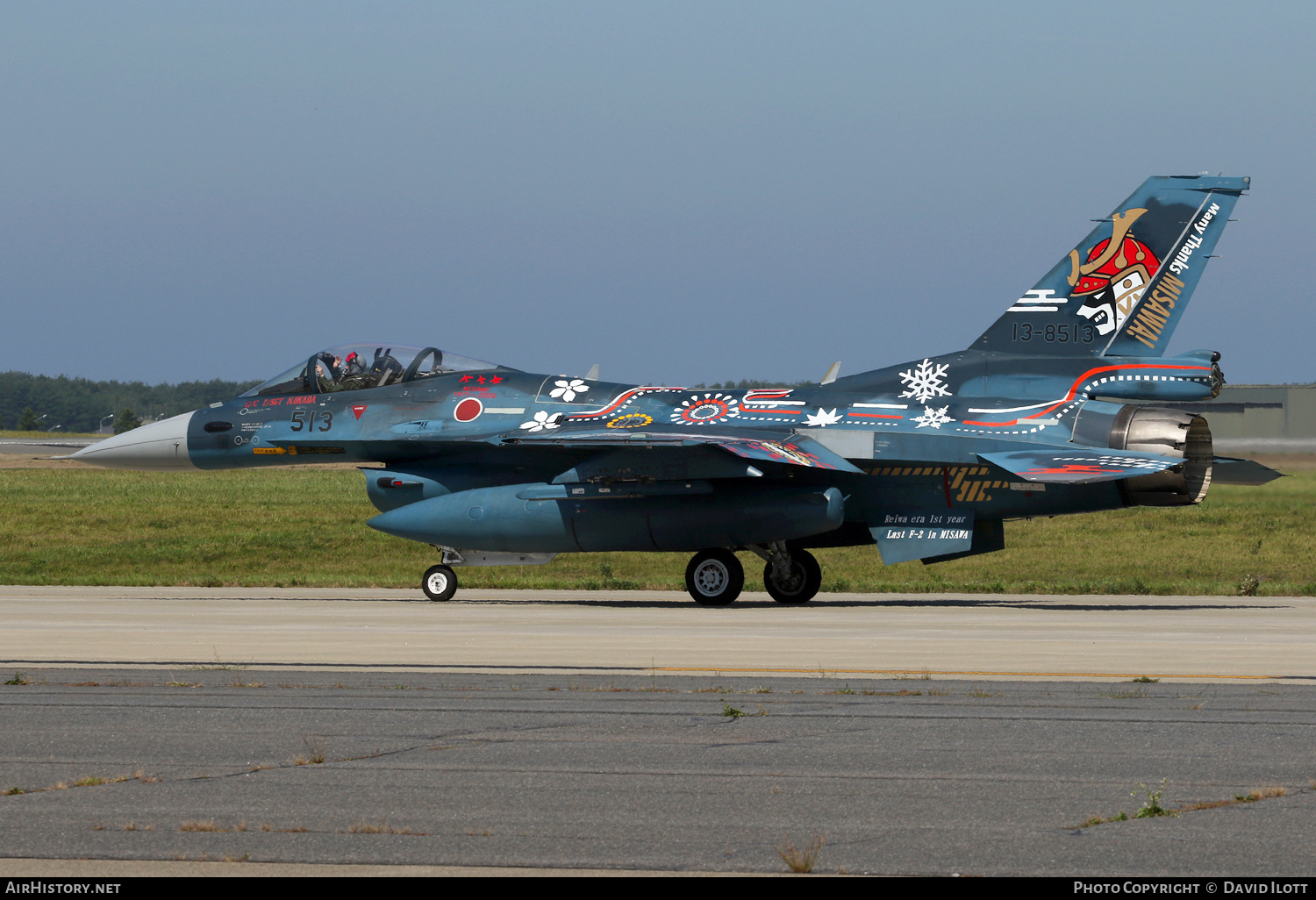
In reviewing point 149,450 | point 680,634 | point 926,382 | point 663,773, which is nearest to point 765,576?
point 926,382

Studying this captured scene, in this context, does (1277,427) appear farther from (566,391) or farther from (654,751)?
(654,751)

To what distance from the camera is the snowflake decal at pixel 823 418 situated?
22000 millimetres

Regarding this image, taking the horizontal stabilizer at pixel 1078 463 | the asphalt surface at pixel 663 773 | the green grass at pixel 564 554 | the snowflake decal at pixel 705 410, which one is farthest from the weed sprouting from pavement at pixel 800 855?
the green grass at pixel 564 554

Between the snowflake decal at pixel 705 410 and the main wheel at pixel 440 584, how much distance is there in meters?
4.17

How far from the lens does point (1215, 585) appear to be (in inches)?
1073

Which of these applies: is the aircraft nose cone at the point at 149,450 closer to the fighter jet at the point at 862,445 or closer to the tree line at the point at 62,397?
the fighter jet at the point at 862,445

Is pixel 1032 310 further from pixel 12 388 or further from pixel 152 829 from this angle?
pixel 12 388

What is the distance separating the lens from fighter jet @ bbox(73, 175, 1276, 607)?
68.9 ft

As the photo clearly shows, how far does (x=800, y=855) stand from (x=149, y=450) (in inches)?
805

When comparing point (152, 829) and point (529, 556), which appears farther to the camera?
point (529, 556)

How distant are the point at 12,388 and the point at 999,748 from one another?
169 meters

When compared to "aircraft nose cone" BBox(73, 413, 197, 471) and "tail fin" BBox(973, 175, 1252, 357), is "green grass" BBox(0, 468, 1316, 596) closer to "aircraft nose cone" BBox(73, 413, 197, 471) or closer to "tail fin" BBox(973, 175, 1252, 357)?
"aircraft nose cone" BBox(73, 413, 197, 471)

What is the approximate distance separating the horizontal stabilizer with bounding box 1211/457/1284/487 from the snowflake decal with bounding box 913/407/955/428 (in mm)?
3996
